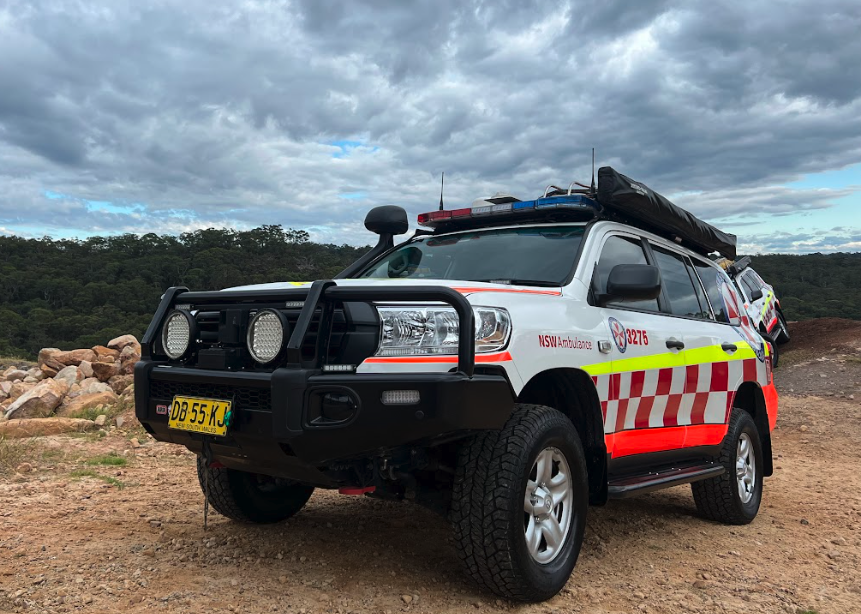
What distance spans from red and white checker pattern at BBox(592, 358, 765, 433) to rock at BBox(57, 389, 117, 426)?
7097mm

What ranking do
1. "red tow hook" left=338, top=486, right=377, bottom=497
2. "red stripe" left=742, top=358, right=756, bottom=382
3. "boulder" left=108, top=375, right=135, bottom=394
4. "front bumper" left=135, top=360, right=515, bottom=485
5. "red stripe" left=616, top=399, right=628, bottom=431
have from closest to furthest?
"front bumper" left=135, top=360, right=515, bottom=485 → "red tow hook" left=338, top=486, right=377, bottom=497 → "red stripe" left=616, top=399, right=628, bottom=431 → "red stripe" left=742, top=358, right=756, bottom=382 → "boulder" left=108, top=375, right=135, bottom=394

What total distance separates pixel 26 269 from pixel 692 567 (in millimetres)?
49298

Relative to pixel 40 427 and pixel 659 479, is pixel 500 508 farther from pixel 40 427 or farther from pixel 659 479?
pixel 40 427

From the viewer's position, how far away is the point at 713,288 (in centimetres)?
544

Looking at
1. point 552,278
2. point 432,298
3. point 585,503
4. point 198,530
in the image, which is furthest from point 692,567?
point 198,530

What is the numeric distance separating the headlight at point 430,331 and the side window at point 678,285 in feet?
6.67

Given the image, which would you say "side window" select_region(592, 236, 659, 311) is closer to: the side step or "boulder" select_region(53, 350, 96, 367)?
the side step

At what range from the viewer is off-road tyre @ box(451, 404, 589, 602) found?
2.83m

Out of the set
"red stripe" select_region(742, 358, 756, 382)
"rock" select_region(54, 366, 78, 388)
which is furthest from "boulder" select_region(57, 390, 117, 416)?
"red stripe" select_region(742, 358, 756, 382)

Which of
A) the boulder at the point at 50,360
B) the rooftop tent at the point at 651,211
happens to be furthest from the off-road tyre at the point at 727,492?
the boulder at the point at 50,360

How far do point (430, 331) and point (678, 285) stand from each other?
2.62 m

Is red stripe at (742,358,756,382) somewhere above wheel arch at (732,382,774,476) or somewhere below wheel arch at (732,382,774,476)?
above

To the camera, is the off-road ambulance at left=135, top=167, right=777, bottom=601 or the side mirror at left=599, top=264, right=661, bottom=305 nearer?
the off-road ambulance at left=135, top=167, right=777, bottom=601

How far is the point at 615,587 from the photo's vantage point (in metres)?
3.35
